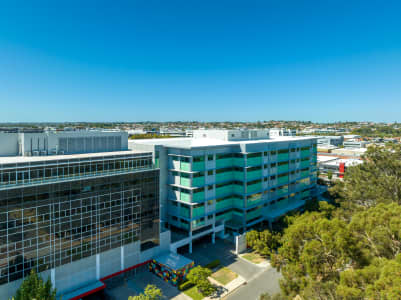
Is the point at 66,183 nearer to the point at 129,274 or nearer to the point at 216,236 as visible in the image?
the point at 129,274

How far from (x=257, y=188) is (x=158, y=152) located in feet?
74.8

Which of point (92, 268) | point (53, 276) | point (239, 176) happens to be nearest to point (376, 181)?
point (239, 176)

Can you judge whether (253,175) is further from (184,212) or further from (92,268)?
(92,268)

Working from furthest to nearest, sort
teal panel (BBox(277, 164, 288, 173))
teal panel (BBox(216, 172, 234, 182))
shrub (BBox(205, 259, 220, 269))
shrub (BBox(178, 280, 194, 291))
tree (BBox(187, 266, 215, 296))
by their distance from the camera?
1. teal panel (BBox(277, 164, 288, 173))
2. teal panel (BBox(216, 172, 234, 182))
3. shrub (BBox(205, 259, 220, 269))
4. shrub (BBox(178, 280, 194, 291))
5. tree (BBox(187, 266, 215, 296))

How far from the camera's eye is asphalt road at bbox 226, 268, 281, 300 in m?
38.5

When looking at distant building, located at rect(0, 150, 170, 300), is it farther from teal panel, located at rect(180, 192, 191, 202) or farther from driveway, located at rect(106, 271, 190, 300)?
teal panel, located at rect(180, 192, 191, 202)

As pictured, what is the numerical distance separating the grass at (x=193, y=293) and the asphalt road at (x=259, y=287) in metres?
3.88

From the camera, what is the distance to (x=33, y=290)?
2917 centimetres

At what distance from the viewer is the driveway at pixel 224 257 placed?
45.1 metres

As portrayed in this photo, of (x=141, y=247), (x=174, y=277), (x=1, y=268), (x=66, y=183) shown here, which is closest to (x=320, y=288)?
(x=174, y=277)

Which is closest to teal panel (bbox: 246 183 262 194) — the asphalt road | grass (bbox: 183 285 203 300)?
Answer: the asphalt road

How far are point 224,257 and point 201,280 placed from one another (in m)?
12.0

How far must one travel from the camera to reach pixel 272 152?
61.0 metres

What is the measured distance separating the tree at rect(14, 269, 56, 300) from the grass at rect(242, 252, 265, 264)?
103ft
